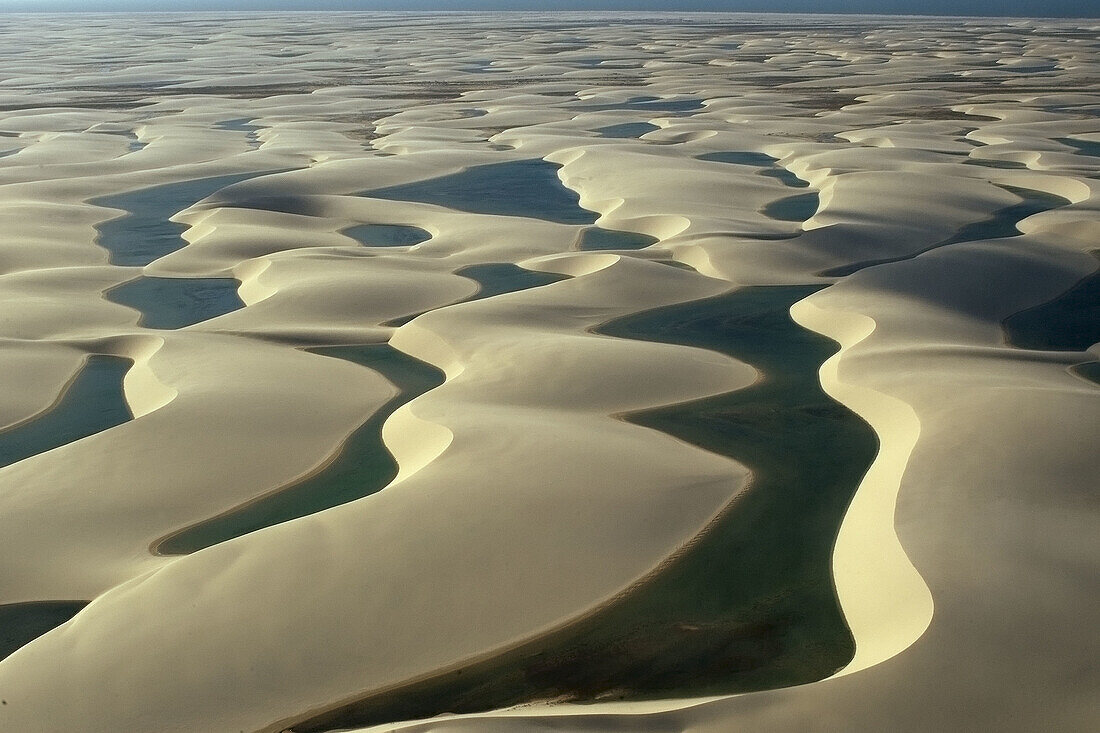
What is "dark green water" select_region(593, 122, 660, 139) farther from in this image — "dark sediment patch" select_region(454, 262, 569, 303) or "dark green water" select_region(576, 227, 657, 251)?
"dark sediment patch" select_region(454, 262, 569, 303)

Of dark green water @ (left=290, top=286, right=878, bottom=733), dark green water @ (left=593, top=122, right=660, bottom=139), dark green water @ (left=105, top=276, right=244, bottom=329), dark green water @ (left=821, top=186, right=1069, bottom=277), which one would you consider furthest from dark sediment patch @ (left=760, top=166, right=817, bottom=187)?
dark green water @ (left=290, top=286, right=878, bottom=733)

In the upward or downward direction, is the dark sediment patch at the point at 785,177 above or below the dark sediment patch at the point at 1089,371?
below

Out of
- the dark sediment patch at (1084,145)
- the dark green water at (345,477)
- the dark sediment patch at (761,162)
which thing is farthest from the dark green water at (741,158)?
the dark green water at (345,477)

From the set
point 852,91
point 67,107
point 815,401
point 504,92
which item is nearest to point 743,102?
point 852,91

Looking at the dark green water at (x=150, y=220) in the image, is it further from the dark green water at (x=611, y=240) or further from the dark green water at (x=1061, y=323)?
the dark green water at (x=1061, y=323)

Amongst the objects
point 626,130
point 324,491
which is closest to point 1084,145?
point 626,130

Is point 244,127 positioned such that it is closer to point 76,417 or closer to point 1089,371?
point 76,417

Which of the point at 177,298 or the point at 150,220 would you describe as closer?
the point at 177,298
